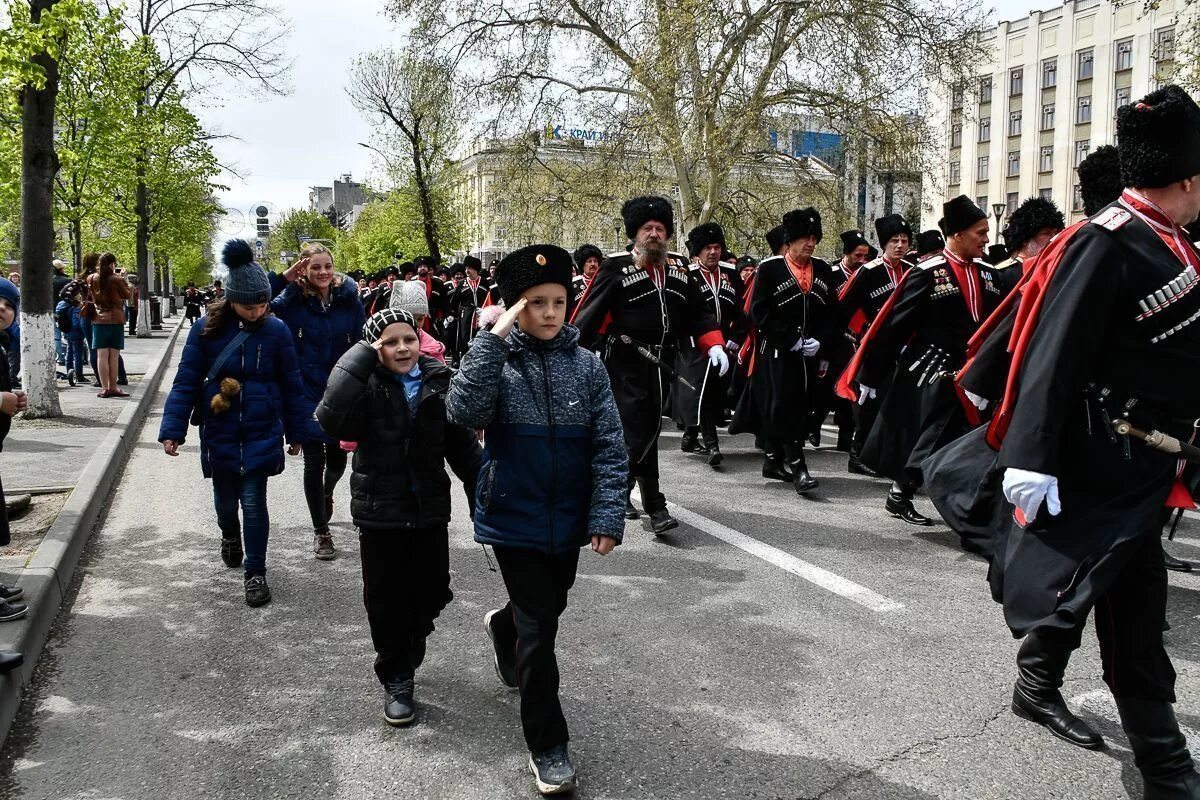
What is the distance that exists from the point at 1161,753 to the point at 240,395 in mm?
4389

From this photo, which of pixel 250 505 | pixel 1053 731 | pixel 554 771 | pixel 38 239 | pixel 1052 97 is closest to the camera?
pixel 554 771

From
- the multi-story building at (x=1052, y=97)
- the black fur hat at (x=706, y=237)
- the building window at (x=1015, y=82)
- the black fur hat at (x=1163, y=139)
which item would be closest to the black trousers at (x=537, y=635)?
the black fur hat at (x=1163, y=139)

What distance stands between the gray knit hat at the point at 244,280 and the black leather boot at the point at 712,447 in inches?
187

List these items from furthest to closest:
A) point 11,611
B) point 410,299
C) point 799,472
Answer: point 799,472, point 11,611, point 410,299

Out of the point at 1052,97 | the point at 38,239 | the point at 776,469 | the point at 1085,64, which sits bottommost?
the point at 776,469

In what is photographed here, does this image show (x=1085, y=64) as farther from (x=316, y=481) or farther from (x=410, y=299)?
(x=410, y=299)

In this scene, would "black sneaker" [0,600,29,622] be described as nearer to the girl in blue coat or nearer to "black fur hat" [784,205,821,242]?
the girl in blue coat

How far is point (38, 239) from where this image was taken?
11.0 metres

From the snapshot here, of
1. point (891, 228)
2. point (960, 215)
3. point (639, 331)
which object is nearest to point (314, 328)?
point (639, 331)

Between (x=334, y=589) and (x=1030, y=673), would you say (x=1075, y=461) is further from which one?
(x=334, y=589)

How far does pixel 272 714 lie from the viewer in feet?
12.6

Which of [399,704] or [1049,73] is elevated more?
[1049,73]

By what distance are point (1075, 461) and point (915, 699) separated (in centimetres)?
129

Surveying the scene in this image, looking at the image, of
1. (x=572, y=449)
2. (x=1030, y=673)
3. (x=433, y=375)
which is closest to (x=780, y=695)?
(x=1030, y=673)
